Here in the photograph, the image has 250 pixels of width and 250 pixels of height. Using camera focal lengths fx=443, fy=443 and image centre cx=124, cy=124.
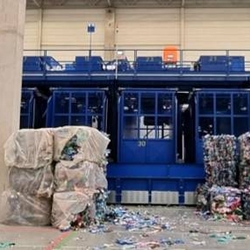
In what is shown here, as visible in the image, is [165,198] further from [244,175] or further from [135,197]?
[244,175]

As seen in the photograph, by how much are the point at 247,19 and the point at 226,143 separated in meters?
11.8

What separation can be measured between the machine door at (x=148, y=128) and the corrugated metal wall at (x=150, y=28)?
8.65m

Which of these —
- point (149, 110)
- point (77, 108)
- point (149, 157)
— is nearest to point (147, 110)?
point (149, 110)

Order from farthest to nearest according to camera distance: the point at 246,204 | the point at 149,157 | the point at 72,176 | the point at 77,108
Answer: the point at 77,108 < the point at 149,157 < the point at 246,204 < the point at 72,176

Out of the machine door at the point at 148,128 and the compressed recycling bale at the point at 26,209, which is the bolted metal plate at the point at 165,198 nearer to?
the machine door at the point at 148,128

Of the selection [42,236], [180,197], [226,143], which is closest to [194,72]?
[226,143]

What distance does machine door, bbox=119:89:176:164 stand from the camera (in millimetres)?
13164

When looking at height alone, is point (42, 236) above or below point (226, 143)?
below

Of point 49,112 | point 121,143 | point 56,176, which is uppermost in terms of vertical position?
point 49,112

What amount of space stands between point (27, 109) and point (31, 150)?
558 centimetres

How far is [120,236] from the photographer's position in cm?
732

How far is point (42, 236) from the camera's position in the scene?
7.19 m

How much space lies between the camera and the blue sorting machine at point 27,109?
1378 centimetres

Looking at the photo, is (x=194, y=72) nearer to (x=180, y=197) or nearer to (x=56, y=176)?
(x=180, y=197)
